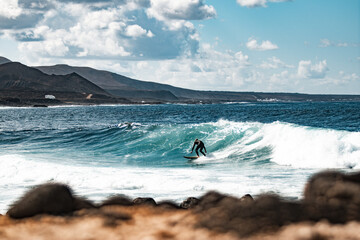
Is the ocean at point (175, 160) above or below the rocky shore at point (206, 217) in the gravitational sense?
below

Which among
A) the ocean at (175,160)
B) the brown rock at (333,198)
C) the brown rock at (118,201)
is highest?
the brown rock at (333,198)

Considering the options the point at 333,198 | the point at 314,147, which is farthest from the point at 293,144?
the point at 333,198

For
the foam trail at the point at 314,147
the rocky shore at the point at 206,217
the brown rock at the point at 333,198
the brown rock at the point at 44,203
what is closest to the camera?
the rocky shore at the point at 206,217

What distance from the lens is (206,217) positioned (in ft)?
18.0

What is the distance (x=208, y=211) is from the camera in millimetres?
5734

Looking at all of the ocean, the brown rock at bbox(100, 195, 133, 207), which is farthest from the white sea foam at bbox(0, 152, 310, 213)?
the brown rock at bbox(100, 195, 133, 207)

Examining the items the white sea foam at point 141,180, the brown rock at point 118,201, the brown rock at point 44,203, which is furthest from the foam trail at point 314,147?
the brown rock at point 44,203

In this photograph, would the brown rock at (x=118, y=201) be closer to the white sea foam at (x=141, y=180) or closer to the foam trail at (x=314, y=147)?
the white sea foam at (x=141, y=180)

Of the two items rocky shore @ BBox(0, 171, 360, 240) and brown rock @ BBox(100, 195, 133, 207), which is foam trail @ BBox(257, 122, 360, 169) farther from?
rocky shore @ BBox(0, 171, 360, 240)

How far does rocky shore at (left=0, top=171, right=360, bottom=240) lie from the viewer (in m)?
4.87

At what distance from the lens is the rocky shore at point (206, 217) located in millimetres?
4871

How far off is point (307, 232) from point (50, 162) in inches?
654

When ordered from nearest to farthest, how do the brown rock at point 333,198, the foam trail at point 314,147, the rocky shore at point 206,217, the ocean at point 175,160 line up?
the rocky shore at point 206,217
the brown rock at point 333,198
the ocean at point 175,160
the foam trail at point 314,147

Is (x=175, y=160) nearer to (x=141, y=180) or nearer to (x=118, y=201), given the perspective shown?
(x=141, y=180)
